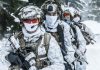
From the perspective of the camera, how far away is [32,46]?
825 cm

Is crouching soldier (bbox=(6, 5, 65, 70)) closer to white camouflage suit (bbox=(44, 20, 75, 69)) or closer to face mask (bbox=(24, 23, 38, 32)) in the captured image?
face mask (bbox=(24, 23, 38, 32))

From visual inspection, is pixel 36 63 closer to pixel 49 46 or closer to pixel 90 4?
pixel 49 46

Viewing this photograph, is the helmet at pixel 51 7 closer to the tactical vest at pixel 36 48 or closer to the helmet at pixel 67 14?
the helmet at pixel 67 14

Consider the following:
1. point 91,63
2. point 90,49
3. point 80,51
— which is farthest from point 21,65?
point 90,49

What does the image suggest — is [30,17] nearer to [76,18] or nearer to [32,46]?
[32,46]

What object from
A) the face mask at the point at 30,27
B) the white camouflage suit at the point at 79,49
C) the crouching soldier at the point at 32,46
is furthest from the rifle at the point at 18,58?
the white camouflage suit at the point at 79,49

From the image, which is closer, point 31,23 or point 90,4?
point 31,23

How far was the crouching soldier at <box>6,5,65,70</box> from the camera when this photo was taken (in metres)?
8.10

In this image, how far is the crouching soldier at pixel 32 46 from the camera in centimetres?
810

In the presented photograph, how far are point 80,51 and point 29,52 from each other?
4419 millimetres

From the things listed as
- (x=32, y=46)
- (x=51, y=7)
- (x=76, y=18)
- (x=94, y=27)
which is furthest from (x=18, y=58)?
(x=94, y=27)

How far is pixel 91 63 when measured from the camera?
71.3 feet

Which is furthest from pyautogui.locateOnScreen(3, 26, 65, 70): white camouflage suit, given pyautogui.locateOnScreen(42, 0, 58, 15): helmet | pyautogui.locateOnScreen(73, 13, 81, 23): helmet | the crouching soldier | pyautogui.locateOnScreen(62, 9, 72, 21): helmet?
pyautogui.locateOnScreen(73, 13, 81, 23): helmet

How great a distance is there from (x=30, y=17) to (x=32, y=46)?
459 mm
